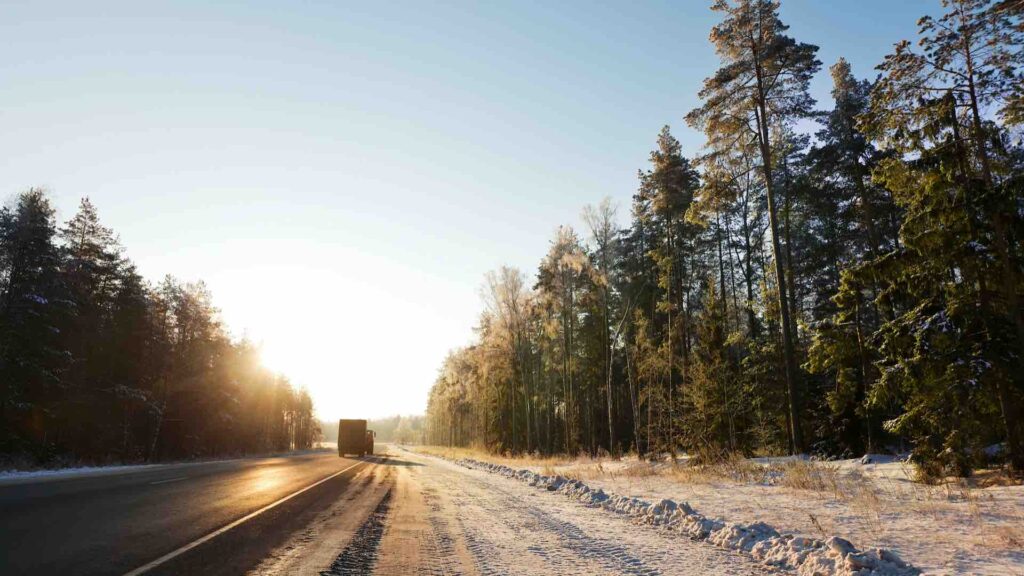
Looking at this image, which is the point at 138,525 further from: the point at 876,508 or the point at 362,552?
the point at 876,508

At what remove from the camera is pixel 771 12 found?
1833 centimetres

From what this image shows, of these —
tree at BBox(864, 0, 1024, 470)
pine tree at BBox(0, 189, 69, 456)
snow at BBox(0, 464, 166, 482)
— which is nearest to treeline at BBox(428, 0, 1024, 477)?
tree at BBox(864, 0, 1024, 470)

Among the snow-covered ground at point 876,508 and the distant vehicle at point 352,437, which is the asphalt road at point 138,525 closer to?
the snow-covered ground at point 876,508

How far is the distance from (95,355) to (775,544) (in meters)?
40.1

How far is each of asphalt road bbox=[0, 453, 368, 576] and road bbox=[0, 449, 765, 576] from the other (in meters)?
0.02

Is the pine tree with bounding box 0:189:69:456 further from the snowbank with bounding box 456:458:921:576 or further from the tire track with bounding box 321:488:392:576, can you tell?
the snowbank with bounding box 456:458:921:576

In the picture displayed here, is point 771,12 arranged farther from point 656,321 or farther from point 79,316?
point 79,316

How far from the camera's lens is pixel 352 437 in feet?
147

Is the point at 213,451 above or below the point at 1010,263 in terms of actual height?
below

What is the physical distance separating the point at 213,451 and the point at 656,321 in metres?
43.4

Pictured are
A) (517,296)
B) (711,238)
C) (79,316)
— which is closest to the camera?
(79,316)

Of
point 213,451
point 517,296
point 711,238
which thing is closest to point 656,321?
point 711,238

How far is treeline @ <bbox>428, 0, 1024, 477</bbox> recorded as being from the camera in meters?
10.7

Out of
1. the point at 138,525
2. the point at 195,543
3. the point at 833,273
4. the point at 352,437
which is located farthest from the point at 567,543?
the point at 352,437
